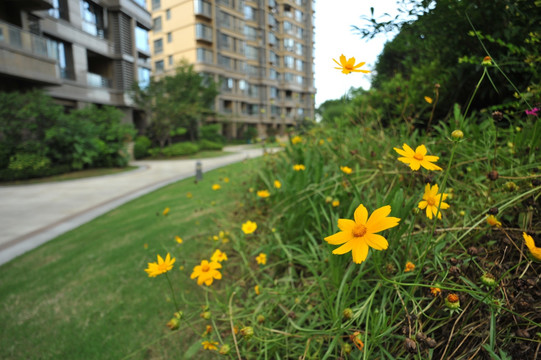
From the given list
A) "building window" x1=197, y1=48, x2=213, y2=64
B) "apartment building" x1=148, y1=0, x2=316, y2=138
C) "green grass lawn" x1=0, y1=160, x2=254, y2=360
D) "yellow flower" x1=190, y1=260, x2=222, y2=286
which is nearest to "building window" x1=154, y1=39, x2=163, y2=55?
"apartment building" x1=148, y1=0, x2=316, y2=138

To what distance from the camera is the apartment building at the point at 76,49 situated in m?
11.2

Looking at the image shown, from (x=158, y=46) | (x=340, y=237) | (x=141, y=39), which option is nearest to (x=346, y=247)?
(x=340, y=237)

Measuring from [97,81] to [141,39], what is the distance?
596 centimetres

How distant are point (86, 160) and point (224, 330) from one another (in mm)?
12639

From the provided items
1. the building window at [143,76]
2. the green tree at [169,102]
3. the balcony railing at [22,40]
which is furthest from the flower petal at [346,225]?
the building window at [143,76]

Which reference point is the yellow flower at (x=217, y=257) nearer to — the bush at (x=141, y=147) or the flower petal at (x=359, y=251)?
the flower petal at (x=359, y=251)

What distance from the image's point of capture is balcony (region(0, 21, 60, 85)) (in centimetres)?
1033

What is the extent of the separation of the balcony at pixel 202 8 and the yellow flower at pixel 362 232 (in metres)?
31.1

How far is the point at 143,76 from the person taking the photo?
833 inches

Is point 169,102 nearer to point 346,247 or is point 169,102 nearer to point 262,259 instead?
point 262,259

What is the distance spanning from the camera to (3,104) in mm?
10148

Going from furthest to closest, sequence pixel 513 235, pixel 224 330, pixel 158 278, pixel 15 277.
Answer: pixel 15 277 → pixel 158 278 → pixel 224 330 → pixel 513 235

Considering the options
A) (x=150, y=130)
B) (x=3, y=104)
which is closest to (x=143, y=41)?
(x=150, y=130)

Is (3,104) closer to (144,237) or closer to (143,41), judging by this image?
(144,237)
